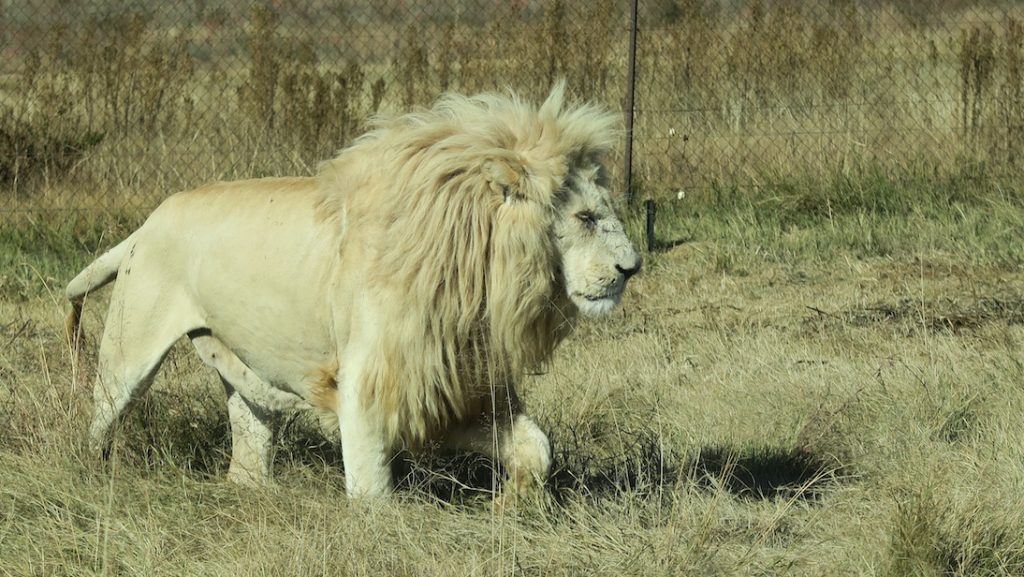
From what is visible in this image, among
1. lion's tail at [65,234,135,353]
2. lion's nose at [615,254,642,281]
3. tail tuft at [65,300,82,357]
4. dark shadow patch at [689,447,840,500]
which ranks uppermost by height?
lion's nose at [615,254,642,281]

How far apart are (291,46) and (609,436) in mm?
6609

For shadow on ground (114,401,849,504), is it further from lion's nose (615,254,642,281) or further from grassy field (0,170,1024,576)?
lion's nose (615,254,642,281)

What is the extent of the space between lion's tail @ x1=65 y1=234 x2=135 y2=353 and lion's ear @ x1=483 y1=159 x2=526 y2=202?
1608 millimetres

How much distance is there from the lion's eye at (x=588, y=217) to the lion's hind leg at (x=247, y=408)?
1323 millimetres

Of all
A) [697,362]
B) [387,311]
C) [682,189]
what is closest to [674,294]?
[697,362]

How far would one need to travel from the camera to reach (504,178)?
3.91 meters

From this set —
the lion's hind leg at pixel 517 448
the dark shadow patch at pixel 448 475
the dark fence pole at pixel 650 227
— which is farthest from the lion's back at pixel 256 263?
the dark fence pole at pixel 650 227

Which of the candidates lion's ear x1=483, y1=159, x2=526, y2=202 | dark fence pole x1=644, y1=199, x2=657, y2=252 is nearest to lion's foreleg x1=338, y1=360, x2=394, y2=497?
lion's ear x1=483, y1=159, x2=526, y2=202

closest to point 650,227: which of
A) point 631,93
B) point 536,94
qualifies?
point 631,93

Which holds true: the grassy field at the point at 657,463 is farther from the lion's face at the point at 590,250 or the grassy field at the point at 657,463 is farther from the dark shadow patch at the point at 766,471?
the lion's face at the point at 590,250

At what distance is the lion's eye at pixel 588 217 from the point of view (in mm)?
3949

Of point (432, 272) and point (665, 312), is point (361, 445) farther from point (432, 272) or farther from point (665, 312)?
point (665, 312)

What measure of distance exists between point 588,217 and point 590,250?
0.10 metres

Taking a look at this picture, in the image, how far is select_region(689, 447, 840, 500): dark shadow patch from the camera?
14.8ft
